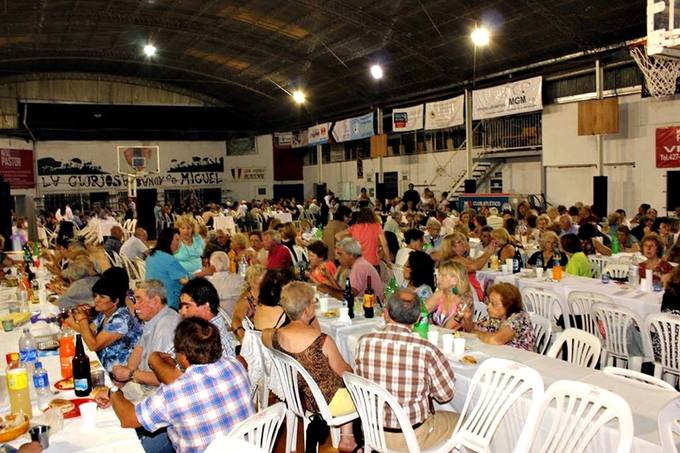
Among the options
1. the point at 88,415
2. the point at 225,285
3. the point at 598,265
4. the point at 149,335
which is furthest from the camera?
the point at 598,265

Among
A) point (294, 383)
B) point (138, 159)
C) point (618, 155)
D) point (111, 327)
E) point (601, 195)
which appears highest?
point (138, 159)

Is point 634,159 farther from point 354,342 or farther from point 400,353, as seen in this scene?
point 400,353

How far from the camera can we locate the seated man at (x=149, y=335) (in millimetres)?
3523

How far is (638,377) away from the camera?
312 centimetres

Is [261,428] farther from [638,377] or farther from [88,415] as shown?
[638,377]

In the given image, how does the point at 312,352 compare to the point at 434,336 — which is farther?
the point at 434,336

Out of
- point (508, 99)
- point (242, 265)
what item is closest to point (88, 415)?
point (242, 265)

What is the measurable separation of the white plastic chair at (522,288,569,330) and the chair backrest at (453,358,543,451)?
2246mm

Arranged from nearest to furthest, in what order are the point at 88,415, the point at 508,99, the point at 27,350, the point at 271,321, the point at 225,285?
the point at 88,415, the point at 27,350, the point at 271,321, the point at 225,285, the point at 508,99

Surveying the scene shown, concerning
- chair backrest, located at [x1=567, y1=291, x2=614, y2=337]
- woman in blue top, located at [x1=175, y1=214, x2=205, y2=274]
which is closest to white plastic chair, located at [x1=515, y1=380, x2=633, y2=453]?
chair backrest, located at [x1=567, y1=291, x2=614, y2=337]

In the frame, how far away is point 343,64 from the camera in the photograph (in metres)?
18.9

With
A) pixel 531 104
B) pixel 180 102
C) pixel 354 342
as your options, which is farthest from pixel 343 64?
pixel 354 342

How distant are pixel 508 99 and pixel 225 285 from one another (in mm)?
11008

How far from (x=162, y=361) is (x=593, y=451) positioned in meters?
2.13
